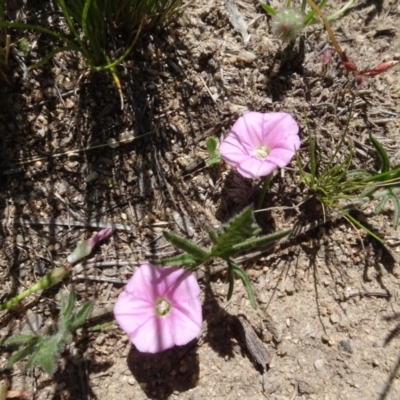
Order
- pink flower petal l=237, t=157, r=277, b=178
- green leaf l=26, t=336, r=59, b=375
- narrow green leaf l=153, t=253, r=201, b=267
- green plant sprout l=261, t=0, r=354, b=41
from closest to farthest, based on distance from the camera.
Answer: green leaf l=26, t=336, r=59, b=375 < narrow green leaf l=153, t=253, r=201, b=267 < pink flower petal l=237, t=157, r=277, b=178 < green plant sprout l=261, t=0, r=354, b=41

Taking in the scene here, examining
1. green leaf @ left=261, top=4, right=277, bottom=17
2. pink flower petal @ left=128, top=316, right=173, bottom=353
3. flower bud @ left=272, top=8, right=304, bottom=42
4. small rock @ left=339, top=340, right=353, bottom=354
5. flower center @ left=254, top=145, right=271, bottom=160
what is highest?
green leaf @ left=261, top=4, right=277, bottom=17

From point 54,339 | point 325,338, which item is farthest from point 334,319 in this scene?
point 54,339

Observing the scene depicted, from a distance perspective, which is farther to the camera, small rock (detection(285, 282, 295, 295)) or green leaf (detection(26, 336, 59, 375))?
small rock (detection(285, 282, 295, 295))

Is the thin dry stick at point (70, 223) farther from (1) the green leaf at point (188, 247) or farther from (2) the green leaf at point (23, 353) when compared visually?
(2) the green leaf at point (23, 353)

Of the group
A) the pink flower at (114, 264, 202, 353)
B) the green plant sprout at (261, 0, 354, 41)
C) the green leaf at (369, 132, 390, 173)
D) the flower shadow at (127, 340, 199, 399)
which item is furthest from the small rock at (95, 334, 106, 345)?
the green plant sprout at (261, 0, 354, 41)

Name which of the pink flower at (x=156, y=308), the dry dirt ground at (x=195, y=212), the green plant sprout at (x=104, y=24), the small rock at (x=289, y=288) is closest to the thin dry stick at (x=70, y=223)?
the dry dirt ground at (x=195, y=212)

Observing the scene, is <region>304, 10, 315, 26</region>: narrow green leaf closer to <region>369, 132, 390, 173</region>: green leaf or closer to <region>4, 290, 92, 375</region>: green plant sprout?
<region>369, 132, 390, 173</region>: green leaf

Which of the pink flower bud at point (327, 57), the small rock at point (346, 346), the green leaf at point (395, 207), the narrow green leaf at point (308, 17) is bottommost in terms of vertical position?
the small rock at point (346, 346)
